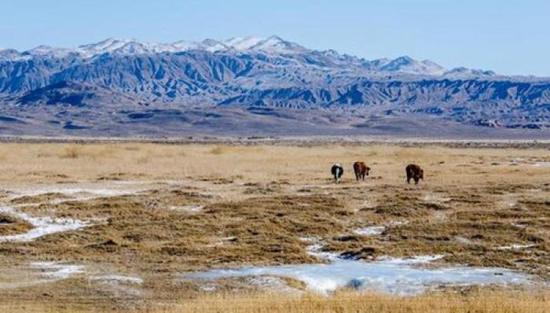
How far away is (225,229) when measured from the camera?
102 ft

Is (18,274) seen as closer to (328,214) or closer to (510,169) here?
(328,214)

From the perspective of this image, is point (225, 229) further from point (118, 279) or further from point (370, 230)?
point (118, 279)

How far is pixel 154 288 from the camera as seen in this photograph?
2233cm

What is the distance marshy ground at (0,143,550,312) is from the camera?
2239cm

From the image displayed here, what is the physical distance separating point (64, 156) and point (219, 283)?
52724 mm

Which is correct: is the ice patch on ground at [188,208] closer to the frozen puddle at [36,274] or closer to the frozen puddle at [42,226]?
the frozen puddle at [42,226]

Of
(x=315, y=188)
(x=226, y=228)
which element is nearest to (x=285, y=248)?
(x=226, y=228)

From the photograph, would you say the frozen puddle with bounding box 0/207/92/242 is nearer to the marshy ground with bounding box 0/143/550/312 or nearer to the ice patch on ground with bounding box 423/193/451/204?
the marshy ground with bounding box 0/143/550/312

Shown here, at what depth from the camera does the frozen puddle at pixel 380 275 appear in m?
22.7

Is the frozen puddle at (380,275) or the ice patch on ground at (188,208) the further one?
the ice patch on ground at (188,208)

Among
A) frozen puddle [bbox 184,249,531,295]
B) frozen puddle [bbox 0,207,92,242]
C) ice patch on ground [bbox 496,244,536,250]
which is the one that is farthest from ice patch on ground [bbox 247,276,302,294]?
frozen puddle [bbox 0,207,92,242]

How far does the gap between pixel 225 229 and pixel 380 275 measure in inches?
334

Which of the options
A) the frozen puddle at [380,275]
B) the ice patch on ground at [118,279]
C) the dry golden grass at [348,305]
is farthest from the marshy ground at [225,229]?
the frozen puddle at [380,275]

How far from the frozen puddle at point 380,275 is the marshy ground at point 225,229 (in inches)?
23.5
